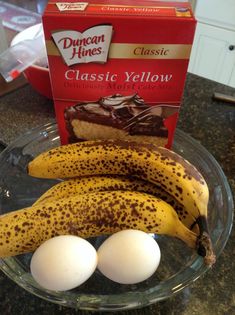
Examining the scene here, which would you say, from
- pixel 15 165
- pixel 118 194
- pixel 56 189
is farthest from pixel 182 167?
pixel 15 165

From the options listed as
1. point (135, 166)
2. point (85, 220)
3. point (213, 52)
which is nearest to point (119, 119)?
point (135, 166)

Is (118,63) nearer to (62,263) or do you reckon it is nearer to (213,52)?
(62,263)

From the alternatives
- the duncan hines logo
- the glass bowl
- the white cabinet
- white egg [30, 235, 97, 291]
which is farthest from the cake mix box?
the white cabinet

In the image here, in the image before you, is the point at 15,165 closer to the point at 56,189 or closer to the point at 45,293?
the point at 56,189

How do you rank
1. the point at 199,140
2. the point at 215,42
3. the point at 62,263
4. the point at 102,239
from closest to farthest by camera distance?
1. the point at 62,263
2. the point at 102,239
3. the point at 199,140
4. the point at 215,42

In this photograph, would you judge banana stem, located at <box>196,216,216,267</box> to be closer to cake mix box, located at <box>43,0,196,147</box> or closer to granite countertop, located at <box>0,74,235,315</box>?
granite countertop, located at <box>0,74,235,315</box>

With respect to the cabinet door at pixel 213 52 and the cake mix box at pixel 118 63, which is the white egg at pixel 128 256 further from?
the cabinet door at pixel 213 52
